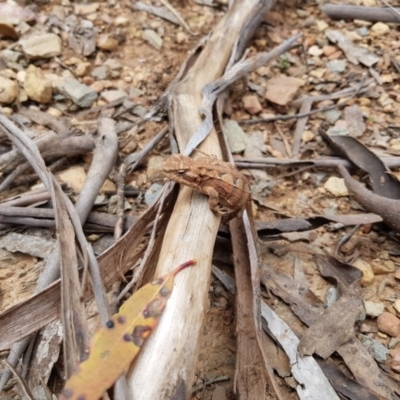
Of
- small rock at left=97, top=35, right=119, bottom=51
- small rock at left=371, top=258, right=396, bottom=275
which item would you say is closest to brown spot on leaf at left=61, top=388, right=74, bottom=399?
small rock at left=371, top=258, right=396, bottom=275

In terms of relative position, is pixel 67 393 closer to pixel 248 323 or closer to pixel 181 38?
pixel 248 323

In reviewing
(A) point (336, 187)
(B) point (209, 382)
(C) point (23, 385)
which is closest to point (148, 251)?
(B) point (209, 382)

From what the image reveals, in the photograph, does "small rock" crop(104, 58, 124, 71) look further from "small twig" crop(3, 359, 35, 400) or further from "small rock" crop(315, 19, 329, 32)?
"small twig" crop(3, 359, 35, 400)

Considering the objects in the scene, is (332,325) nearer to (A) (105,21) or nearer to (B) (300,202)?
(B) (300,202)

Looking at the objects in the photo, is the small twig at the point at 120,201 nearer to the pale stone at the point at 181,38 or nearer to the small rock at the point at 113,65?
the small rock at the point at 113,65

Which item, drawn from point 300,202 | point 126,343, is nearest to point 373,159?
point 300,202

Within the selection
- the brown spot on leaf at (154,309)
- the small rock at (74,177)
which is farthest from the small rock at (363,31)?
the brown spot on leaf at (154,309)
